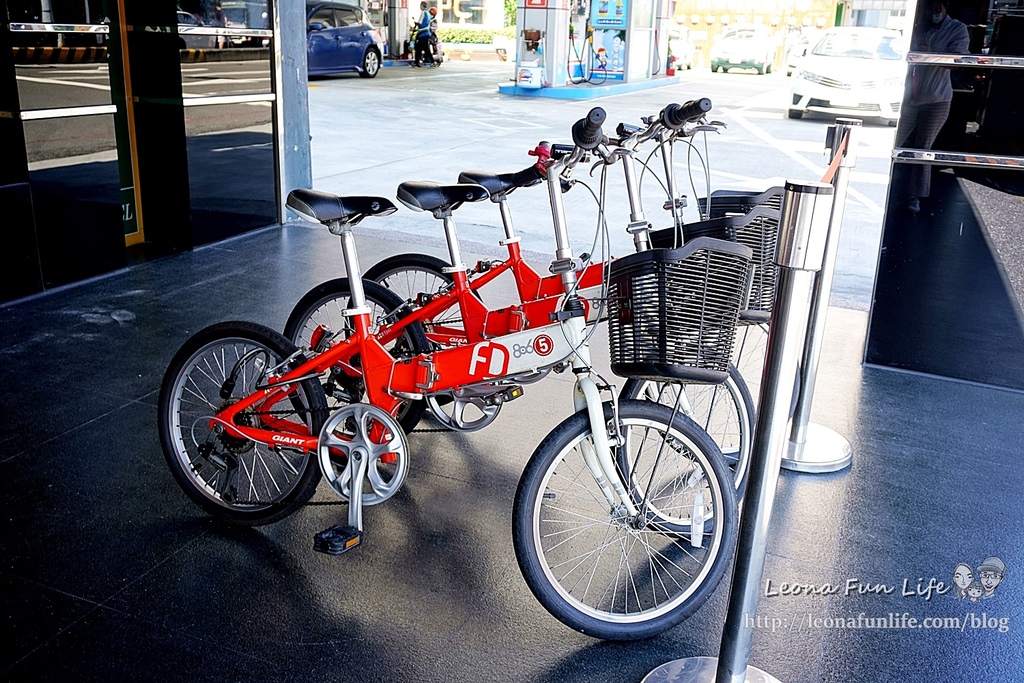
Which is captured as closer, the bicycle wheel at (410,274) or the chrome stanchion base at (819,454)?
the chrome stanchion base at (819,454)

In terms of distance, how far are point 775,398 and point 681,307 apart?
0.34 meters

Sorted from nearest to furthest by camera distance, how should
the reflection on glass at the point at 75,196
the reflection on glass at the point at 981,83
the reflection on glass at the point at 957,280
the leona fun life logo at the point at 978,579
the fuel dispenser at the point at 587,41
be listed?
the leona fun life logo at the point at 978,579, the reflection on glass at the point at 981,83, the reflection on glass at the point at 957,280, the reflection on glass at the point at 75,196, the fuel dispenser at the point at 587,41

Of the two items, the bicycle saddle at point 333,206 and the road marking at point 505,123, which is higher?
the bicycle saddle at point 333,206

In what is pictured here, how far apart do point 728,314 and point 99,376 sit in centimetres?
314

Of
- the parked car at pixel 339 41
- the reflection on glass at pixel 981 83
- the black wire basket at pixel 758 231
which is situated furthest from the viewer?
the parked car at pixel 339 41

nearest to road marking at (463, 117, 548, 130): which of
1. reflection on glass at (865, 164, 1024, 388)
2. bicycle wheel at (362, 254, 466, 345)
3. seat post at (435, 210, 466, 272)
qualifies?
reflection on glass at (865, 164, 1024, 388)

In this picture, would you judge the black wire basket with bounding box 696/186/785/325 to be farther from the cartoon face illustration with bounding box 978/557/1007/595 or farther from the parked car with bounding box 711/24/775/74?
the parked car with bounding box 711/24/775/74

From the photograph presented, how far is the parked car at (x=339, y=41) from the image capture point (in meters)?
19.5

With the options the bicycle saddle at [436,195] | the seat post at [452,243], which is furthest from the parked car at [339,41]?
the bicycle saddle at [436,195]

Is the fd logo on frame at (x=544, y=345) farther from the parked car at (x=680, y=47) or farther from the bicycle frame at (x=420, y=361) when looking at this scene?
the parked car at (x=680, y=47)

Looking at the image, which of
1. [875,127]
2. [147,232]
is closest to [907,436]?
[147,232]

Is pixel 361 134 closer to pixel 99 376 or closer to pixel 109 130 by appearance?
pixel 109 130

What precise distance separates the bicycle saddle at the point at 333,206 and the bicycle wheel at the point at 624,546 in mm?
939

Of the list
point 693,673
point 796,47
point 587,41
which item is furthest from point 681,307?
point 796,47
